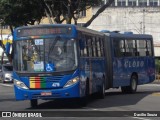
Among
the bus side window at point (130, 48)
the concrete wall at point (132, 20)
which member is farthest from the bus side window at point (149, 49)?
the concrete wall at point (132, 20)

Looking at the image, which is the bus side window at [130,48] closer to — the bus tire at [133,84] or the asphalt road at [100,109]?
the bus tire at [133,84]

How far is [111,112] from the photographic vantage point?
17844mm

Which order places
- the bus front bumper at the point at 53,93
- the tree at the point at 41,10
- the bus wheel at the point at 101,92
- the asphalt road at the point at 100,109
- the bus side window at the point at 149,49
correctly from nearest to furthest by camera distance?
the asphalt road at the point at 100,109 → the bus front bumper at the point at 53,93 → the bus wheel at the point at 101,92 → the bus side window at the point at 149,49 → the tree at the point at 41,10

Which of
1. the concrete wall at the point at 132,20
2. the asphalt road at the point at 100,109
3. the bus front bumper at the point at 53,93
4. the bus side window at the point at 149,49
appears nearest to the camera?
the asphalt road at the point at 100,109

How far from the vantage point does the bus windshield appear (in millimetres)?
19156

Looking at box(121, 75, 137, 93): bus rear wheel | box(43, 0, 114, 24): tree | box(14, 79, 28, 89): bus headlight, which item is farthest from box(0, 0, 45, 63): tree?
box(14, 79, 28, 89): bus headlight

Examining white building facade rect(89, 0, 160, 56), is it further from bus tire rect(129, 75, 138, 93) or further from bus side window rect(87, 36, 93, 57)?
bus side window rect(87, 36, 93, 57)

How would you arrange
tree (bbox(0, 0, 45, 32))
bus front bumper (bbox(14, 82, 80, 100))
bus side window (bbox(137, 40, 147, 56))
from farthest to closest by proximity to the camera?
tree (bbox(0, 0, 45, 32))
bus side window (bbox(137, 40, 147, 56))
bus front bumper (bbox(14, 82, 80, 100))

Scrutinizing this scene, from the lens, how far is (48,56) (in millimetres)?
19234

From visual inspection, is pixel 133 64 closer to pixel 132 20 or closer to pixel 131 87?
pixel 131 87

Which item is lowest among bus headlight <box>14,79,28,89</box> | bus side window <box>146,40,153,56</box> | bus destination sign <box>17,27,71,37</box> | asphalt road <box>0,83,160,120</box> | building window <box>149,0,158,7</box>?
building window <box>149,0,158,7</box>

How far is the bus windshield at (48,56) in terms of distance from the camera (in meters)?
19.2

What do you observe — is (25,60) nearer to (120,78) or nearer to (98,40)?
(98,40)

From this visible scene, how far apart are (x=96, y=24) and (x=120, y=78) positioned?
62.8 metres
